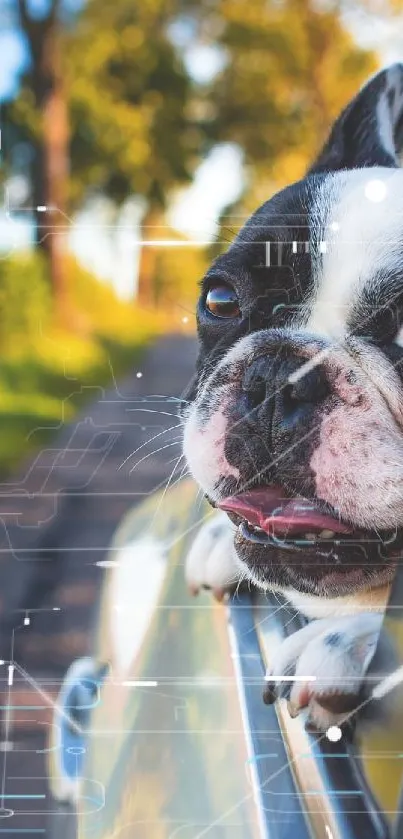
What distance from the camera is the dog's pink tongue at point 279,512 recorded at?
1860 millimetres

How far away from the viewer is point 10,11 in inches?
77.1

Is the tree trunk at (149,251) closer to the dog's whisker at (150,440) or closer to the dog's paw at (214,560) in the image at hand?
the dog's whisker at (150,440)

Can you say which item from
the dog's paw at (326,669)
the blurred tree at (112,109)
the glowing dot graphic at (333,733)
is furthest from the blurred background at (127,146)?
the glowing dot graphic at (333,733)

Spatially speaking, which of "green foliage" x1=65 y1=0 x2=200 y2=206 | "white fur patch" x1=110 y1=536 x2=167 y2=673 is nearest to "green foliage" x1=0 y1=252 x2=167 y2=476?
"green foliage" x1=65 y1=0 x2=200 y2=206

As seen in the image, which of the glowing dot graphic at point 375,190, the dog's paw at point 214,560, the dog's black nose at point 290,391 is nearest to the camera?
the dog's black nose at point 290,391

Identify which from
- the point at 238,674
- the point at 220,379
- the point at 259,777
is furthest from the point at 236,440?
the point at 259,777

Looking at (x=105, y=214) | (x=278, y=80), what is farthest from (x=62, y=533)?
(x=278, y=80)

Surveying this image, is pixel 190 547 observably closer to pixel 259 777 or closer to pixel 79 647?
pixel 79 647

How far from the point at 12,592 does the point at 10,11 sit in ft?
4.00

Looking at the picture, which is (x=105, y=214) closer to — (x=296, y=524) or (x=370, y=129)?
(x=370, y=129)

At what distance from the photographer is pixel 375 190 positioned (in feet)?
6.41

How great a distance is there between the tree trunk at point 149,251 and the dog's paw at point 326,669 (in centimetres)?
81

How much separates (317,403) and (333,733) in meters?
0.69

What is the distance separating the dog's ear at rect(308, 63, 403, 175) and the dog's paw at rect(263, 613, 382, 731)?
0.98m
